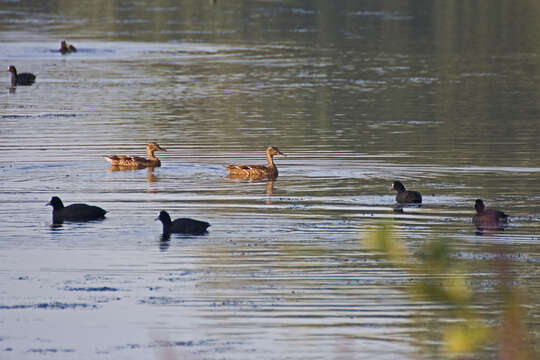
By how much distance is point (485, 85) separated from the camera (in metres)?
41.2

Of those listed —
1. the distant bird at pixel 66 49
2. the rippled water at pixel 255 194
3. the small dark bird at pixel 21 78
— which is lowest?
the rippled water at pixel 255 194

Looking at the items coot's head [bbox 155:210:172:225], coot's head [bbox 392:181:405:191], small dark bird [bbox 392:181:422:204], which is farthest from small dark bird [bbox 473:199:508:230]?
coot's head [bbox 155:210:172:225]

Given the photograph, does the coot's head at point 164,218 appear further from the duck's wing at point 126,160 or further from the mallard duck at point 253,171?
the duck's wing at point 126,160

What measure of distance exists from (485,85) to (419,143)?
49.0 ft

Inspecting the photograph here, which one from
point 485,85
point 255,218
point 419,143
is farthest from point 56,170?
point 485,85

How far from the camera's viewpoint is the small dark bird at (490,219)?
16719 mm

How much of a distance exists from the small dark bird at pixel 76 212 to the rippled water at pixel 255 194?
19 cm

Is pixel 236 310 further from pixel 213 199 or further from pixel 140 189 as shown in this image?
pixel 140 189

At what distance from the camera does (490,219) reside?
16.8 m

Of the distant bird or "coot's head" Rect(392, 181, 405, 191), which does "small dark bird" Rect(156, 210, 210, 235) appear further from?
the distant bird

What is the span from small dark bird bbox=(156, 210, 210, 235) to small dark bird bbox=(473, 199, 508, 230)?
409 centimetres

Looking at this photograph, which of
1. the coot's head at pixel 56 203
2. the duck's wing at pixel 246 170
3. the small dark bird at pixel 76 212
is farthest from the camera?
the duck's wing at pixel 246 170

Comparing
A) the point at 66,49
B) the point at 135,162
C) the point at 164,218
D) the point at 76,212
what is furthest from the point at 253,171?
the point at 66,49

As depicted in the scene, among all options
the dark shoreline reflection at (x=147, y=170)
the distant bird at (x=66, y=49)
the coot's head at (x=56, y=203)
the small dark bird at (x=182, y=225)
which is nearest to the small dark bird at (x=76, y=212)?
the coot's head at (x=56, y=203)
